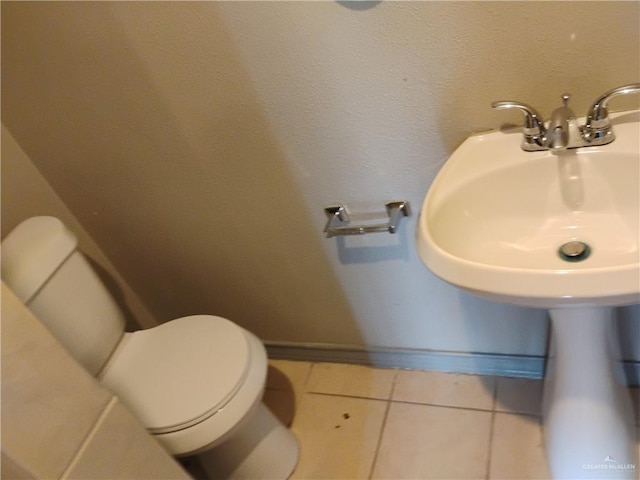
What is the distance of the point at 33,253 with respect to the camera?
1290 mm

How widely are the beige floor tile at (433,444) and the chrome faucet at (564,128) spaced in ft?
2.72

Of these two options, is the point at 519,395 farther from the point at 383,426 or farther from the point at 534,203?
the point at 534,203

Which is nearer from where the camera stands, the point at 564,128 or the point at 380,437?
the point at 564,128

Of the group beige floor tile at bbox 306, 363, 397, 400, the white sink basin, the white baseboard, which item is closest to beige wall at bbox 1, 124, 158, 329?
the white baseboard

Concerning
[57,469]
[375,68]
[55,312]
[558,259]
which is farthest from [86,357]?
[558,259]

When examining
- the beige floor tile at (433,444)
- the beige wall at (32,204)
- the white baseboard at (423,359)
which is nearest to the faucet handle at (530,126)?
the white baseboard at (423,359)

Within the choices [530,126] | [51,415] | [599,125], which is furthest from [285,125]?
[51,415]

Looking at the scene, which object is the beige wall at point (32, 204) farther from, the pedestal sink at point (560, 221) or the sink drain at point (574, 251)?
the sink drain at point (574, 251)

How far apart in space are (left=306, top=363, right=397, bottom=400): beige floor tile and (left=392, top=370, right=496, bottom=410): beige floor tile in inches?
1.5

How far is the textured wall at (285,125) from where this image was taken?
1.04m

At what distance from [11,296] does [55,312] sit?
577 millimetres

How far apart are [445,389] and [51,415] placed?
1.14 m

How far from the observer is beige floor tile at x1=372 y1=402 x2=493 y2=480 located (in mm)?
1449

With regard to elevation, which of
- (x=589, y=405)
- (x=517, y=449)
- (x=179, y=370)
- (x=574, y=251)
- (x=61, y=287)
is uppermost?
(x=61, y=287)
